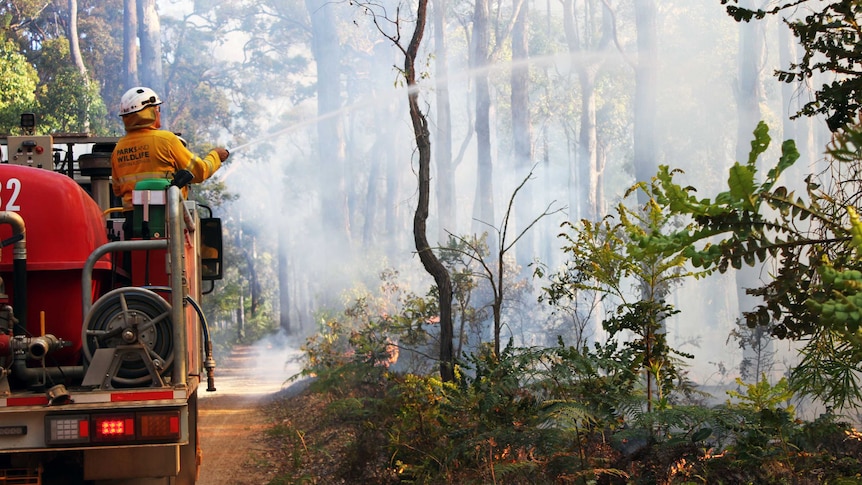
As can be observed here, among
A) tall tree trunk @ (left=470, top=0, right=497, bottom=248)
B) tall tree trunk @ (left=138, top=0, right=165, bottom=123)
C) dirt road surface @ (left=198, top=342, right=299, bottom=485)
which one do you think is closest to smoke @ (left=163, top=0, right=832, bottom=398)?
tall tree trunk @ (left=470, top=0, right=497, bottom=248)

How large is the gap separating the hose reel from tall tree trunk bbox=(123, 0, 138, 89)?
30.4m

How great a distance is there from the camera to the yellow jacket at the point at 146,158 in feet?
20.6

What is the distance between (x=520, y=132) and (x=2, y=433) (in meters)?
39.4


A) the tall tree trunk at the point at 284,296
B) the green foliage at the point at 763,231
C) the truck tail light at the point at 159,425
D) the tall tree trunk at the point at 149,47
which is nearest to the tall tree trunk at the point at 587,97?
the tall tree trunk at the point at 284,296

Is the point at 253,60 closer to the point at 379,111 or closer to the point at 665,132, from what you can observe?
the point at 379,111

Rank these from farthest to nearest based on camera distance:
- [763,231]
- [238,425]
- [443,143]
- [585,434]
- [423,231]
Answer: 1. [443,143]
2. [238,425]
3. [423,231]
4. [585,434]
5. [763,231]

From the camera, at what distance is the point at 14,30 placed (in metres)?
27.8

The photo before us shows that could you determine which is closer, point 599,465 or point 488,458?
point 599,465

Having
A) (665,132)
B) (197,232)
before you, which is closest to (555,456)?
(197,232)

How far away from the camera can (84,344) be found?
4.89 m

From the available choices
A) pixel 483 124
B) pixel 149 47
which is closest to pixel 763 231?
pixel 483 124

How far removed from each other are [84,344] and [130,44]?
3174cm

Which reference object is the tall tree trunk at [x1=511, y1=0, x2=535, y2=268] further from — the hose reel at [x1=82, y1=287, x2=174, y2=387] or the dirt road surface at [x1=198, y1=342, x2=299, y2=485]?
the hose reel at [x1=82, y1=287, x2=174, y2=387]

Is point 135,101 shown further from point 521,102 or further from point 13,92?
point 521,102
